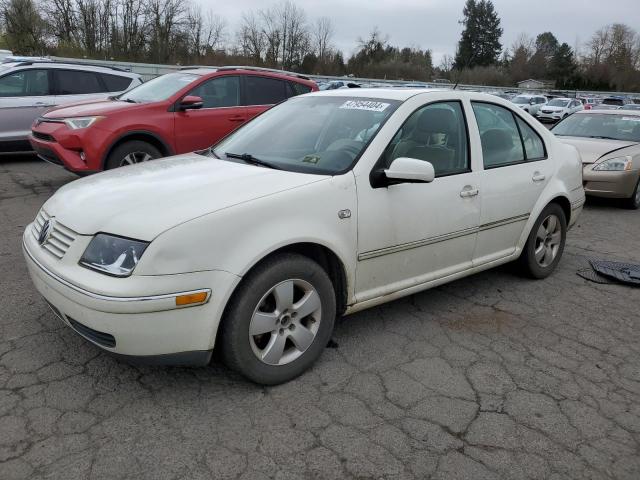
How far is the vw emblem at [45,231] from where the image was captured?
2.94m

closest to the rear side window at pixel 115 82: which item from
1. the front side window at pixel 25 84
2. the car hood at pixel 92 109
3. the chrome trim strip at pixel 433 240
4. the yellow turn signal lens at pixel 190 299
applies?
the front side window at pixel 25 84

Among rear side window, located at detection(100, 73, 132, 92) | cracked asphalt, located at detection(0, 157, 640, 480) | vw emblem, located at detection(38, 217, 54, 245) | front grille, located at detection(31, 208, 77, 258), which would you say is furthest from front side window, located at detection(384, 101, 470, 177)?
rear side window, located at detection(100, 73, 132, 92)

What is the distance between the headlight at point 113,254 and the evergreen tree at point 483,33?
9263 cm

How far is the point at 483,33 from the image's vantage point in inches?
3501

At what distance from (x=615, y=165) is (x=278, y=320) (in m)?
7.12

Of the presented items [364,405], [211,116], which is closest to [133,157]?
[211,116]

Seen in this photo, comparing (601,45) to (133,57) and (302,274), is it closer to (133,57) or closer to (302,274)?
(133,57)

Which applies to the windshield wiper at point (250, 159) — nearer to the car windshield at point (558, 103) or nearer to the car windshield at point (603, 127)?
the car windshield at point (603, 127)

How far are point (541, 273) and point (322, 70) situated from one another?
179ft

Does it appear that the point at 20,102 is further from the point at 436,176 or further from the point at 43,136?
the point at 436,176

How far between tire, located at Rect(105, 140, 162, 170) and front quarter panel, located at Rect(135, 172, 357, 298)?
4.49 meters

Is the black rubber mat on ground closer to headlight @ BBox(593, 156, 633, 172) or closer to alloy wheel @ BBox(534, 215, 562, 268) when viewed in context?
alloy wheel @ BBox(534, 215, 562, 268)

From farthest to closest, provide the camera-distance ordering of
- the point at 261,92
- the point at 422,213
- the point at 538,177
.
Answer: the point at 261,92 → the point at 538,177 → the point at 422,213

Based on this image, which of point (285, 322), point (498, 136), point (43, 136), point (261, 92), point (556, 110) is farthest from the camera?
point (556, 110)
